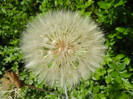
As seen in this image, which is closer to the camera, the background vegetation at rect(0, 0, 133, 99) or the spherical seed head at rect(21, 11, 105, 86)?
the spherical seed head at rect(21, 11, 105, 86)

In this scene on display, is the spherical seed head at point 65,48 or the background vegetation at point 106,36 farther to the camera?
the background vegetation at point 106,36

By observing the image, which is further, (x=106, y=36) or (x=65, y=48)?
(x=106, y=36)

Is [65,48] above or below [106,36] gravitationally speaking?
above

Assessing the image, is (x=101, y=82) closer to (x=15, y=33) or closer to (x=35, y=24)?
(x=35, y=24)

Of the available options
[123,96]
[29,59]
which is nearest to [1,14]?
[29,59]
